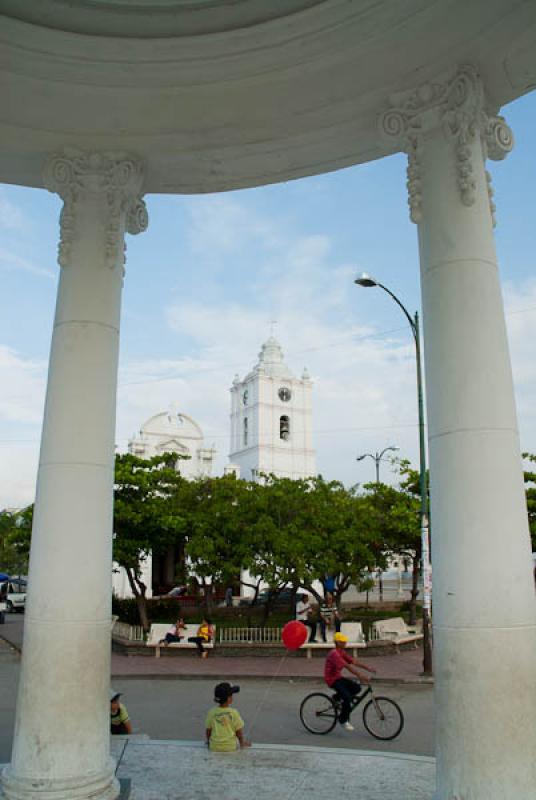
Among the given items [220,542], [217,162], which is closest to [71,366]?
[217,162]

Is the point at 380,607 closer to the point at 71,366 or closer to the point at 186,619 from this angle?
the point at 186,619

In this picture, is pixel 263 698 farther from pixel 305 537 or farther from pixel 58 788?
pixel 58 788

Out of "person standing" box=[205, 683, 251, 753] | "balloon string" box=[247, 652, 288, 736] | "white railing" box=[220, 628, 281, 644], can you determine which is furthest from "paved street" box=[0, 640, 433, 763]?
"white railing" box=[220, 628, 281, 644]

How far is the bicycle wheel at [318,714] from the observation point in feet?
40.6

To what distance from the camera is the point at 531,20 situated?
5902 mm

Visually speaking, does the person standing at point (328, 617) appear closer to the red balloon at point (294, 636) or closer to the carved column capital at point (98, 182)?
the red balloon at point (294, 636)

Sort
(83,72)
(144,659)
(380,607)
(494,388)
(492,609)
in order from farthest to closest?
(380,607), (144,659), (83,72), (494,388), (492,609)

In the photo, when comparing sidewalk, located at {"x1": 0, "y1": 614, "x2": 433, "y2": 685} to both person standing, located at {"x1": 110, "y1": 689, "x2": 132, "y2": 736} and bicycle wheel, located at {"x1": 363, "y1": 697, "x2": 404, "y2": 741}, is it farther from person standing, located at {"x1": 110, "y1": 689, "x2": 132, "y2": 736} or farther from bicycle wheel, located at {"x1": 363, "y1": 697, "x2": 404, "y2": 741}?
person standing, located at {"x1": 110, "y1": 689, "x2": 132, "y2": 736}

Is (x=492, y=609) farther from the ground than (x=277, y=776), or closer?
farther from the ground

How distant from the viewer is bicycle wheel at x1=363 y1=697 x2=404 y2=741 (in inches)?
468

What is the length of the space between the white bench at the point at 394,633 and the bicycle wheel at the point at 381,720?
40.9 feet

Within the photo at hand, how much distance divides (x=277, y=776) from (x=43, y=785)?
2.64 meters

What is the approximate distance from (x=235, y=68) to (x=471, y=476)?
4510 millimetres

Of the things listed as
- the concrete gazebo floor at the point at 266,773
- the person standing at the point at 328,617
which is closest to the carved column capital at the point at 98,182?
the concrete gazebo floor at the point at 266,773
